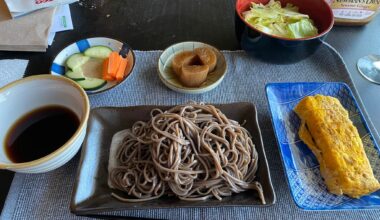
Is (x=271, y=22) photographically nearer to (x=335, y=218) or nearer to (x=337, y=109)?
(x=337, y=109)

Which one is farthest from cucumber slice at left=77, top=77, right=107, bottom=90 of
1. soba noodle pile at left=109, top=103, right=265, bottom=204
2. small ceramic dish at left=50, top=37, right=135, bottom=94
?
soba noodle pile at left=109, top=103, right=265, bottom=204

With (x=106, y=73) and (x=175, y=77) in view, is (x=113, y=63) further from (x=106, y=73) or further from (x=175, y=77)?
(x=175, y=77)

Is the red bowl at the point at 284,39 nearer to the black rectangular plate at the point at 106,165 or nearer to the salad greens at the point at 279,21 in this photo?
the salad greens at the point at 279,21

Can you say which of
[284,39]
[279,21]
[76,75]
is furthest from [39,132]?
[279,21]

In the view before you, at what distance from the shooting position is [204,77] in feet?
3.65

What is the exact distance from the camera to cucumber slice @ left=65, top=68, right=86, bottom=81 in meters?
1.11

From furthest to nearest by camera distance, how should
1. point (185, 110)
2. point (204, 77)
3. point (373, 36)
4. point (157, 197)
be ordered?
point (373, 36)
point (204, 77)
point (185, 110)
point (157, 197)

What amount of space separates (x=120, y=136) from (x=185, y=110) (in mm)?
225

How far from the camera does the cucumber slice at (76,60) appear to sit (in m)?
1.14

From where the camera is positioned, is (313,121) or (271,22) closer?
(313,121)

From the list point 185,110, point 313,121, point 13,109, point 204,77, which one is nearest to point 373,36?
point 313,121

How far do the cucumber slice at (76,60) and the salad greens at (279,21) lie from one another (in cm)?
67

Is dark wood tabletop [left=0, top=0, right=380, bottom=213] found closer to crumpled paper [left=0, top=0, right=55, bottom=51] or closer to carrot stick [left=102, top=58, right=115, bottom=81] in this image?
crumpled paper [left=0, top=0, right=55, bottom=51]

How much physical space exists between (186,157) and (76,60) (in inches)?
24.7
